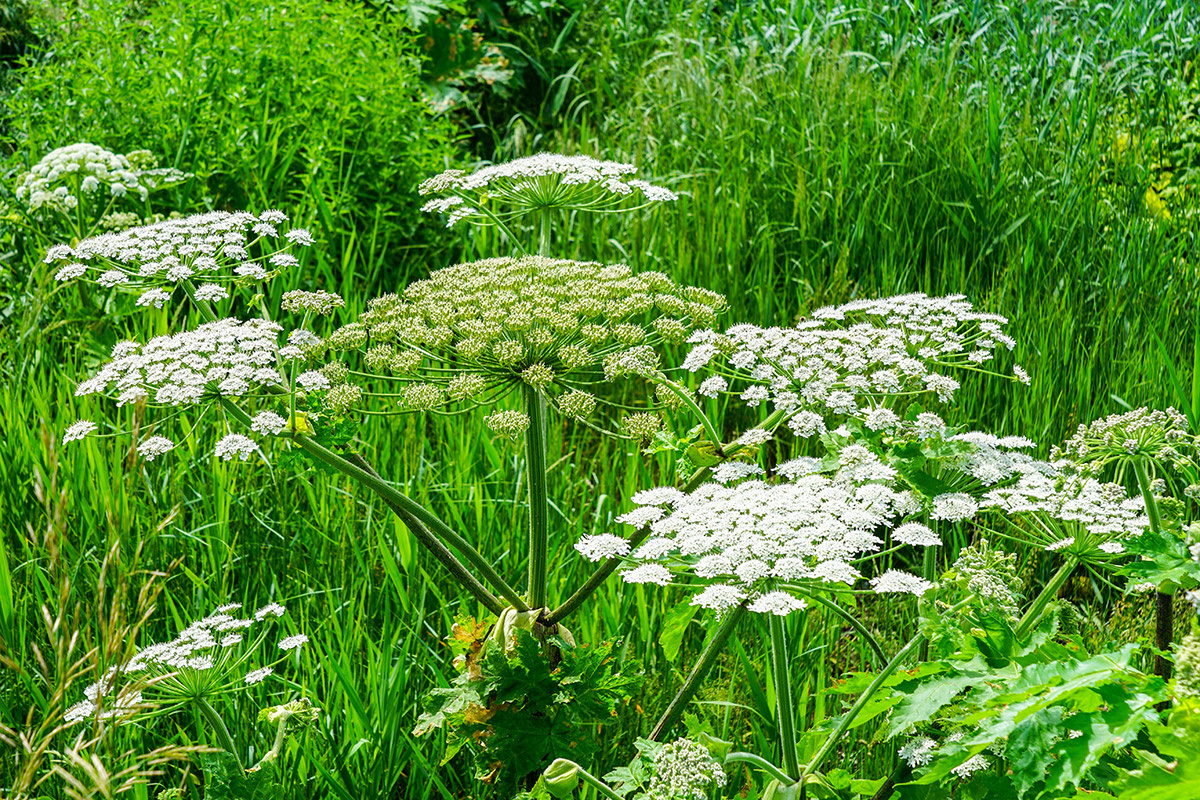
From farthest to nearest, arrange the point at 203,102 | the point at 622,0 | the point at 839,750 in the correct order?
the point at 622,0, the point at 203,102, the point at 839,750

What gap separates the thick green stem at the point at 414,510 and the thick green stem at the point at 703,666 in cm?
38

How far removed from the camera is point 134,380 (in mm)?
2107

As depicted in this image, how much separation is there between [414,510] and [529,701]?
1.51 ft

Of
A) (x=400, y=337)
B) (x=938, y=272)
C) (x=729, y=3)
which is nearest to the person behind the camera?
(x=400, y=337)

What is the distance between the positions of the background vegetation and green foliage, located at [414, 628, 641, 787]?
0.19 metres

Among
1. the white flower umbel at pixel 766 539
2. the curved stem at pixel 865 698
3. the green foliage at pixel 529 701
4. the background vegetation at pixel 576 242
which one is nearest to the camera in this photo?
the white flower umbel at pixel 766 539

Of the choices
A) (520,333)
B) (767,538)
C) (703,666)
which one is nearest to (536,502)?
(520,333)

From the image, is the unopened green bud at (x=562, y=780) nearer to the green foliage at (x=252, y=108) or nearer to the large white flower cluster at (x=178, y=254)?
the large white flower cluster at (x=178, y=254)

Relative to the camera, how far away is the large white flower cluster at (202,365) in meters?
2.05

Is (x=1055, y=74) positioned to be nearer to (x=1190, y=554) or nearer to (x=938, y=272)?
(x=938, y=272)

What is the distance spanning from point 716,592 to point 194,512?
218 cm

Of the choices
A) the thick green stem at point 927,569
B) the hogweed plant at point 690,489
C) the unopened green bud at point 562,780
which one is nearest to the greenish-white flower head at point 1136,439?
the hogweed plant at point 690,489

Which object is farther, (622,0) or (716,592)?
(622,0)

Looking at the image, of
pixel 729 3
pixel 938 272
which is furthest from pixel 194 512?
pixel 729 3
